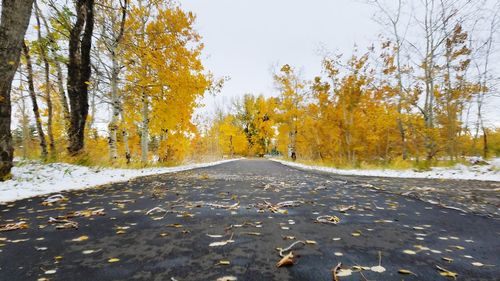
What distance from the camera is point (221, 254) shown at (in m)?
2.80

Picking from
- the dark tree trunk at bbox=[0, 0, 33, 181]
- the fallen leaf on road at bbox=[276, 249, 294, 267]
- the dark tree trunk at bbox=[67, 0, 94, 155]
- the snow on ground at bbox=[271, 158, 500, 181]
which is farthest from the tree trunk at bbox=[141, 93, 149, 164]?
the fallen leaf on road at bbox=[276, 249, 294, 267]

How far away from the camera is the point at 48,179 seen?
26.0ft

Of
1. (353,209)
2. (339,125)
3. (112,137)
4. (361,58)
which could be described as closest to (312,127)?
(339,125)

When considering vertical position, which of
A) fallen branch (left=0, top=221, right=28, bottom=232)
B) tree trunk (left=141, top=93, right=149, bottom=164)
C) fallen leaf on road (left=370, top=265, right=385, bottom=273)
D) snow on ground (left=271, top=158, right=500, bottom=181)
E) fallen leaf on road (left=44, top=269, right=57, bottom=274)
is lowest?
snow on ground (left=271, top=158, right=500, bottom=181)

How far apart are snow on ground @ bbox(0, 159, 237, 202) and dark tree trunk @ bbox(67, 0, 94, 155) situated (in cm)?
235

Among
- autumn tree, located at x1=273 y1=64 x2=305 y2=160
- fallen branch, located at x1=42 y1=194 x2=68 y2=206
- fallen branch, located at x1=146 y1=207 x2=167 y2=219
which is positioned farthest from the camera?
autumn tree, located at x1=273 y1=64 x2=305 y2=160

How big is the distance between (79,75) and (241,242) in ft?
41.2

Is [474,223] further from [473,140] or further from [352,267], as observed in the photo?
[473,140]

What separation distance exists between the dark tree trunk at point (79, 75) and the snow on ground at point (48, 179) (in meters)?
2.35

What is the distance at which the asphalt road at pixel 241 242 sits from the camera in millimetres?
2383

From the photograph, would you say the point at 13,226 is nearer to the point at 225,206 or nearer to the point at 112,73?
the point at 225,206

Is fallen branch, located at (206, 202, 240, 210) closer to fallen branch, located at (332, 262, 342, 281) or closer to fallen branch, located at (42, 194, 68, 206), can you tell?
fallen branch, located at (332, 262, 342, 281)

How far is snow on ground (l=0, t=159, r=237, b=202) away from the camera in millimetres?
6375

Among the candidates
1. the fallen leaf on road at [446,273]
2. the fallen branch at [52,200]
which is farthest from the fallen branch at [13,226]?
the fallen leaf on road at [446,273]
